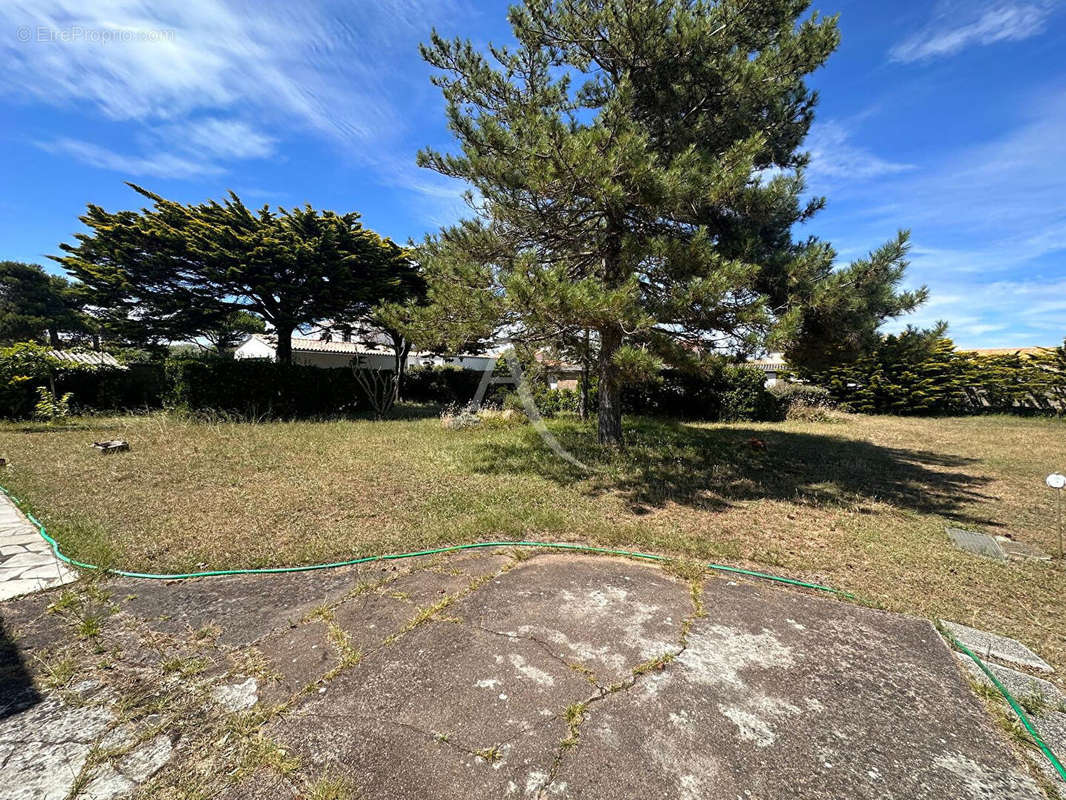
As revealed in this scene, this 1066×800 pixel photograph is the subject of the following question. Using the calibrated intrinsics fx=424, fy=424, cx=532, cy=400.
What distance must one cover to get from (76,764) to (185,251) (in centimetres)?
1490


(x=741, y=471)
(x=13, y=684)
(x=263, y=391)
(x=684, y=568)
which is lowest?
(x=13, y=684)

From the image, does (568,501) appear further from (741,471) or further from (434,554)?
(741,471)

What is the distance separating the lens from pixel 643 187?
506cm

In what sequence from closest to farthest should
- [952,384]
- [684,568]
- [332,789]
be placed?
[332,789], [684,568], [952,384]

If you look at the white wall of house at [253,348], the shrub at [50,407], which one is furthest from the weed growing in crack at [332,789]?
the white wall of house at [253,348]

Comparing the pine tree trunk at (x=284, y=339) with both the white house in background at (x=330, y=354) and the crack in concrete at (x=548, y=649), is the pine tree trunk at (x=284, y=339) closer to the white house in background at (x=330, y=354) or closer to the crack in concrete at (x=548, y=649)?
the white house in background at (x=330, y=354)

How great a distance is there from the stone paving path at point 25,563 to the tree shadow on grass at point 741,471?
14.1 ft

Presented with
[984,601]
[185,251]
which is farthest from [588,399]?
[185,251]

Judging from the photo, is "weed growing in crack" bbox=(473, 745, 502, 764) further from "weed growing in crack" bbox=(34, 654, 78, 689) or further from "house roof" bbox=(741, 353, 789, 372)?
"house roof" bbox=(741, 353, 789, 372)

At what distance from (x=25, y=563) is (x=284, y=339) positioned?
42.5ft

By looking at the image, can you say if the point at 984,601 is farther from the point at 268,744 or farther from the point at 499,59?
the point at 499,59

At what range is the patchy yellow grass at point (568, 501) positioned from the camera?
3.52 meters

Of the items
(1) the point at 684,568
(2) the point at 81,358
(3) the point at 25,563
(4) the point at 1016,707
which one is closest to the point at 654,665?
(1) the point at 684,568

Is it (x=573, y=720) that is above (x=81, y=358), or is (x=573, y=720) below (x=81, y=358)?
below
